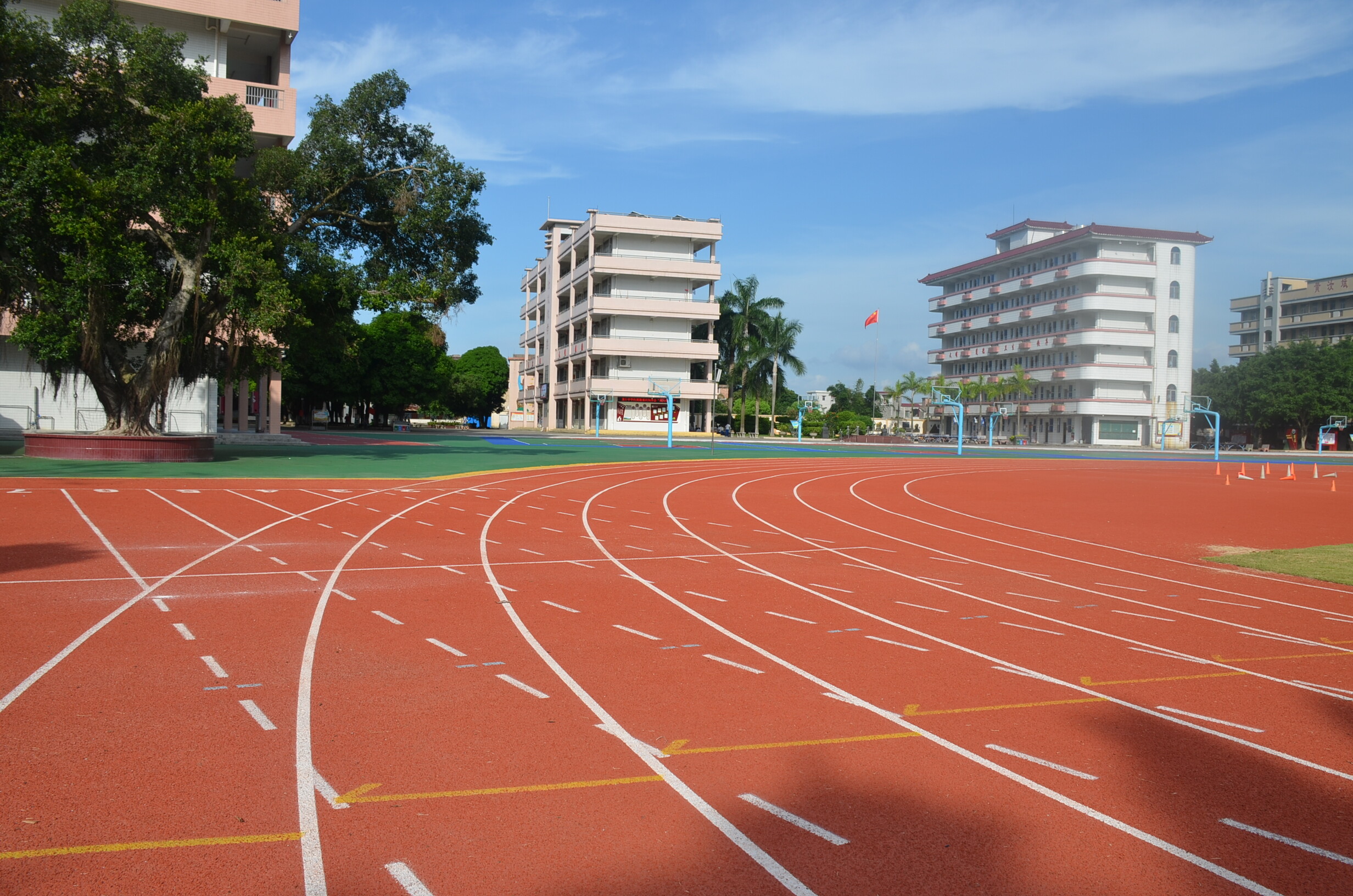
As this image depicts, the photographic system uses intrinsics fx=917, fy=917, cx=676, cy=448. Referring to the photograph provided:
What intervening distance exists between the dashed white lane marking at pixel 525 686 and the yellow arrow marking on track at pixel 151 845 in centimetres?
233

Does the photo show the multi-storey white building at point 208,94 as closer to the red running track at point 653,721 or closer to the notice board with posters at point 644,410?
the red running track at point 653,721

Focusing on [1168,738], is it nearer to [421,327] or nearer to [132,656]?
[132,656]

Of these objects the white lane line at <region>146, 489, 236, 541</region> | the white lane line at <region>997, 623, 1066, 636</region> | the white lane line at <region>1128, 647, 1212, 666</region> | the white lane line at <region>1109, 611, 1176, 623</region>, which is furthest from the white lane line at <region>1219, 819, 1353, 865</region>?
the white lane line at <region>146, 489, 236, 541</region>

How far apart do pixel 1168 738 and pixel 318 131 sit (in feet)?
93.5

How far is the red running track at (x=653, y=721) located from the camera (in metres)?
Result: 4.07

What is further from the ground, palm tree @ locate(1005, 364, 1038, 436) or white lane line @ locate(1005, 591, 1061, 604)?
palm tree @ locate(1005, 364, 1038, 436)

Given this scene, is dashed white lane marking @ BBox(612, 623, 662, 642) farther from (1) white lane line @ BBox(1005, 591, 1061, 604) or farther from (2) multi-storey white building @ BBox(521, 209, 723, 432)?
(2) multi-storey white building @ BBox(521, 209, 723, 432)

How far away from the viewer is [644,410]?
237 ft

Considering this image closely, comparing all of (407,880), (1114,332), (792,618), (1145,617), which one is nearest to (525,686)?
(407,880)

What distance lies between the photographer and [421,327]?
29828 mm

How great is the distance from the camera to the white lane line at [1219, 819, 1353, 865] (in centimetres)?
422

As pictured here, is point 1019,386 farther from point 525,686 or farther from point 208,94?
point 525,686

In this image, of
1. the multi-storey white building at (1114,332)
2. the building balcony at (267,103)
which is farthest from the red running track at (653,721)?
the multi-storey white building at (1114,332)

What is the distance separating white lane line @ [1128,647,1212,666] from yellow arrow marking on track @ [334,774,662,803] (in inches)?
208
